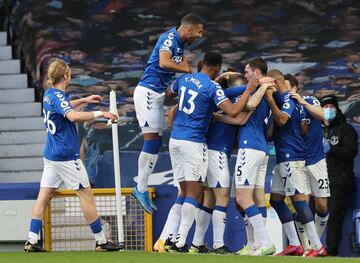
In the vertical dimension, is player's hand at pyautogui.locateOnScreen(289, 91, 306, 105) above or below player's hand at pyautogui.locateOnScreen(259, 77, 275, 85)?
below

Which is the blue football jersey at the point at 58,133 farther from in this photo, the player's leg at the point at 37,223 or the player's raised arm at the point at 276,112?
the player's raised arm at the point at 276,112

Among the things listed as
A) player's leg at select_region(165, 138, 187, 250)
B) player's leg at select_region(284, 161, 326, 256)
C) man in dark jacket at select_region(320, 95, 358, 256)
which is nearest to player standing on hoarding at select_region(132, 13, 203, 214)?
player's leg at select_region(165, 138, 187, 250)

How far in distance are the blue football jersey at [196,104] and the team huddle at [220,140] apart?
0.03ft

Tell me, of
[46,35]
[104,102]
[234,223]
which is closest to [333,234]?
[234,223]

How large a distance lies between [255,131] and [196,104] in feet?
2.24

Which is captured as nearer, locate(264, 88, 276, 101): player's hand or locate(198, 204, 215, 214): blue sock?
locate(264, 88, 276, 101): player's hand

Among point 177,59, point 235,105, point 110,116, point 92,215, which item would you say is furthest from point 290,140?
point 92,215

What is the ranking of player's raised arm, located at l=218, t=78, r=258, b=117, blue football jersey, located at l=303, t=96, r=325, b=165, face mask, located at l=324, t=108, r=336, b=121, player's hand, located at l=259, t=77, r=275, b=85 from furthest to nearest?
face mask, located at l=324, t=108, r=336, b=121
blue football jersey, located at l=303, t=96, r=325, b=165
player's hand, located at l=259, t=77, r=275, b=85
player's raised arm, located at l=218, t=78, r=258, b=117

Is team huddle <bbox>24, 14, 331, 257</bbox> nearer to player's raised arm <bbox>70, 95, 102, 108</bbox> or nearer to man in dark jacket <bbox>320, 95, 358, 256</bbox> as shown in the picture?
player's raised arm <bbox>70, 95, 102, 108</bbox>

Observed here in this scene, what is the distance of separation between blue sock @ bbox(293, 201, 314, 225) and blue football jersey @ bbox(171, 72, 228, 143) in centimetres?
133

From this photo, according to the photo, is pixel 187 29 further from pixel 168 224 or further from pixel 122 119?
pixel 122 119

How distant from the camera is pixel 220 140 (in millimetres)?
14023

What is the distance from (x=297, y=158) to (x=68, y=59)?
27.4 feet

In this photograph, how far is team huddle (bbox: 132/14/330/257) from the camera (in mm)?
13773
